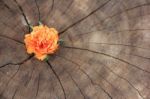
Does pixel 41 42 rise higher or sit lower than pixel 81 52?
higher

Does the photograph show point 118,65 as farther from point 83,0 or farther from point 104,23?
point 83,0

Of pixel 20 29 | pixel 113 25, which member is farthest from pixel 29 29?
pixel 113 25

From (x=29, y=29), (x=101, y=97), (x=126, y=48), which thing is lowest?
(x=101, y=97)

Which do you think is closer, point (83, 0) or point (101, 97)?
point (101, 97)
